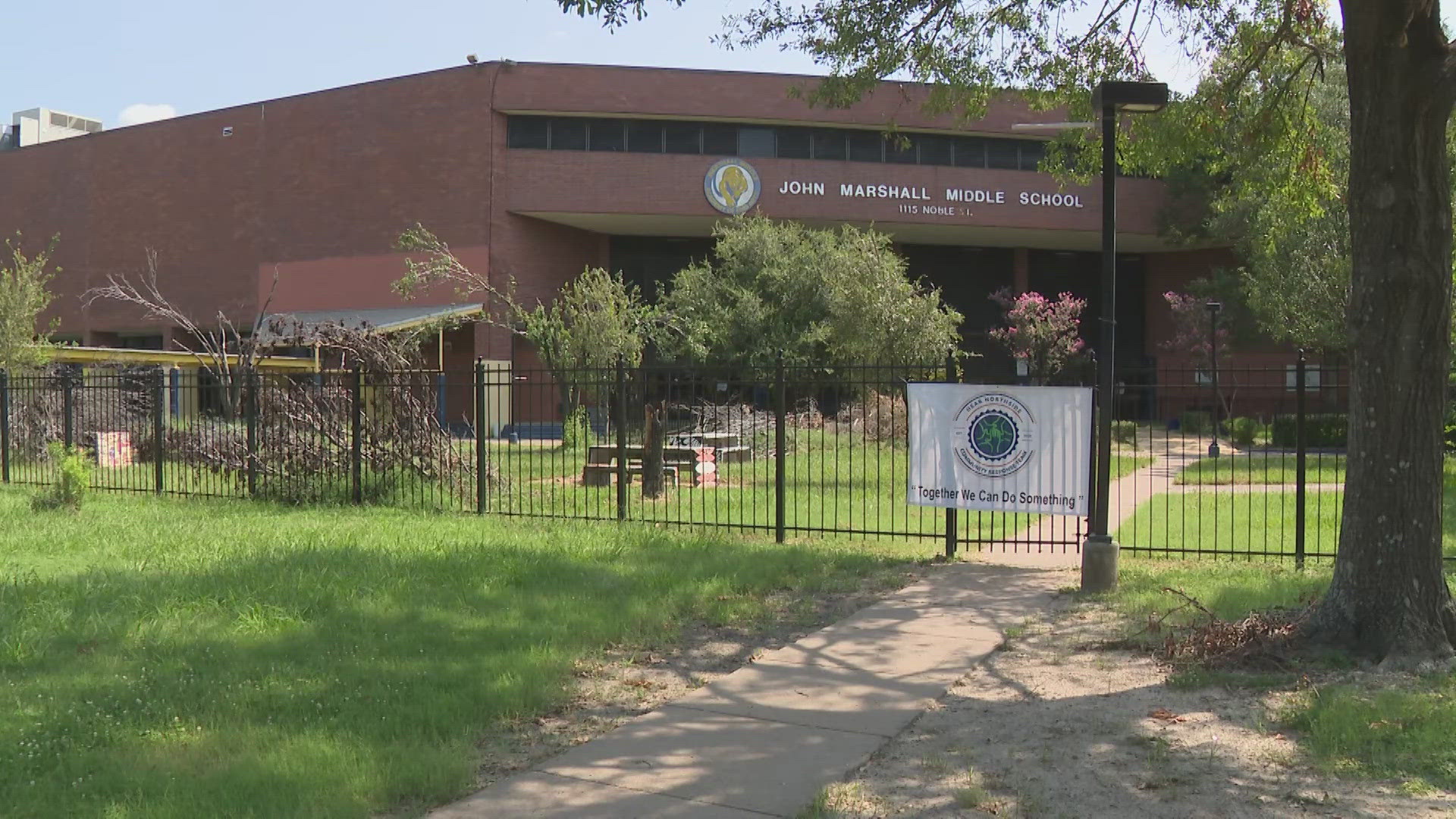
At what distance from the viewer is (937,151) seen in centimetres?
3934

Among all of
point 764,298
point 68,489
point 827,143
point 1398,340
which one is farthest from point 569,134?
point 1398,340

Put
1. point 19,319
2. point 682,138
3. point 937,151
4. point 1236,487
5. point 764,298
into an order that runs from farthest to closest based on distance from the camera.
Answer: point 937,151
point 682,138
point 764,298
point 19,319
point 1236,487

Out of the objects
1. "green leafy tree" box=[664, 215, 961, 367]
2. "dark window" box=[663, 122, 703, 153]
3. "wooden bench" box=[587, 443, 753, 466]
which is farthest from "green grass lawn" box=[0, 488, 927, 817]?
"dark window" box=[663, 122, 703, 153]

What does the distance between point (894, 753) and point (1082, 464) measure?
16.4 feet

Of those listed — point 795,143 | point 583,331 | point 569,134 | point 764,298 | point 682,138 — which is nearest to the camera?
point 583,331

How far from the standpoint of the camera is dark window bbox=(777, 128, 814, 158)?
125ft

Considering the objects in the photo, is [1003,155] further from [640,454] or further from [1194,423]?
[640,454]

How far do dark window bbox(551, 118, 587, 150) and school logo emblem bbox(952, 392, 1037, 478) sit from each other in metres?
28.8

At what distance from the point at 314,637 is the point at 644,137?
32.0 metres

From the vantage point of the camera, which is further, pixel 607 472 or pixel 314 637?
pixel 607 472

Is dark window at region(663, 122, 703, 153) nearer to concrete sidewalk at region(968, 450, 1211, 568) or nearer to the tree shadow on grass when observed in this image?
concrete sidewalk at region(968, 450, 1211, 568)

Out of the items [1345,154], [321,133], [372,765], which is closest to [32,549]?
[372,765]

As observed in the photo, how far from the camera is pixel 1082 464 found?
9656 mm

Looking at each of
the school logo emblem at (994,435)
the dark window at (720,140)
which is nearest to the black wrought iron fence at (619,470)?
the school logo emblem at (994,435)
